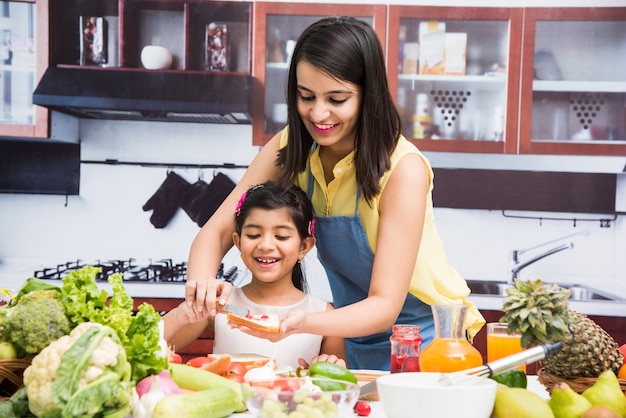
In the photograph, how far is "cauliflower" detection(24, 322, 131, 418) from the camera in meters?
1.02

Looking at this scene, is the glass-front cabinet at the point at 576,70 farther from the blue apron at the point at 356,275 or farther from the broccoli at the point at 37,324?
the broccoli at the point at 37,324

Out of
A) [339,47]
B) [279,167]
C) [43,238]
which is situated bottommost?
[43,238]

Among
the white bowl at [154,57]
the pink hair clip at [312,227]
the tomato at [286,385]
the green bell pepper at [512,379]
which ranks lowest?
the green bell pepper at [512,379]

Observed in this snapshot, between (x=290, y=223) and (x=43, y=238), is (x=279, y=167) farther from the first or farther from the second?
(x=43, y=238)

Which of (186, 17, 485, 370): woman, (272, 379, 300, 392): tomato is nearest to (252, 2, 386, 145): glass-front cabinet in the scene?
(186, 17, 485, 370): woman

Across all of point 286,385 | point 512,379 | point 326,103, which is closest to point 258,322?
point 286,385

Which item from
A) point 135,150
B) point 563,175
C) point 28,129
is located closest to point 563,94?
point 563,175

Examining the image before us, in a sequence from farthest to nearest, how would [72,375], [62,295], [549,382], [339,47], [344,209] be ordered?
[344,209] < [339,47] < [549,382] < [62,295] < [72,375]

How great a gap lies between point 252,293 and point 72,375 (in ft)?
3.91

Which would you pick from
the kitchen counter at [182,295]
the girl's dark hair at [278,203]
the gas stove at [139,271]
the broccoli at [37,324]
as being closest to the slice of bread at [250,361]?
the broccoli at [37,324]

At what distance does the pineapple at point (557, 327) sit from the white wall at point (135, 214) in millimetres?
2819

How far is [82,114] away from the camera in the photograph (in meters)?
3.99

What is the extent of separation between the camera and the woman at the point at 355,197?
67.0 inches

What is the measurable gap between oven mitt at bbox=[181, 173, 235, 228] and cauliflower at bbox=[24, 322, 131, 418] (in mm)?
2970
